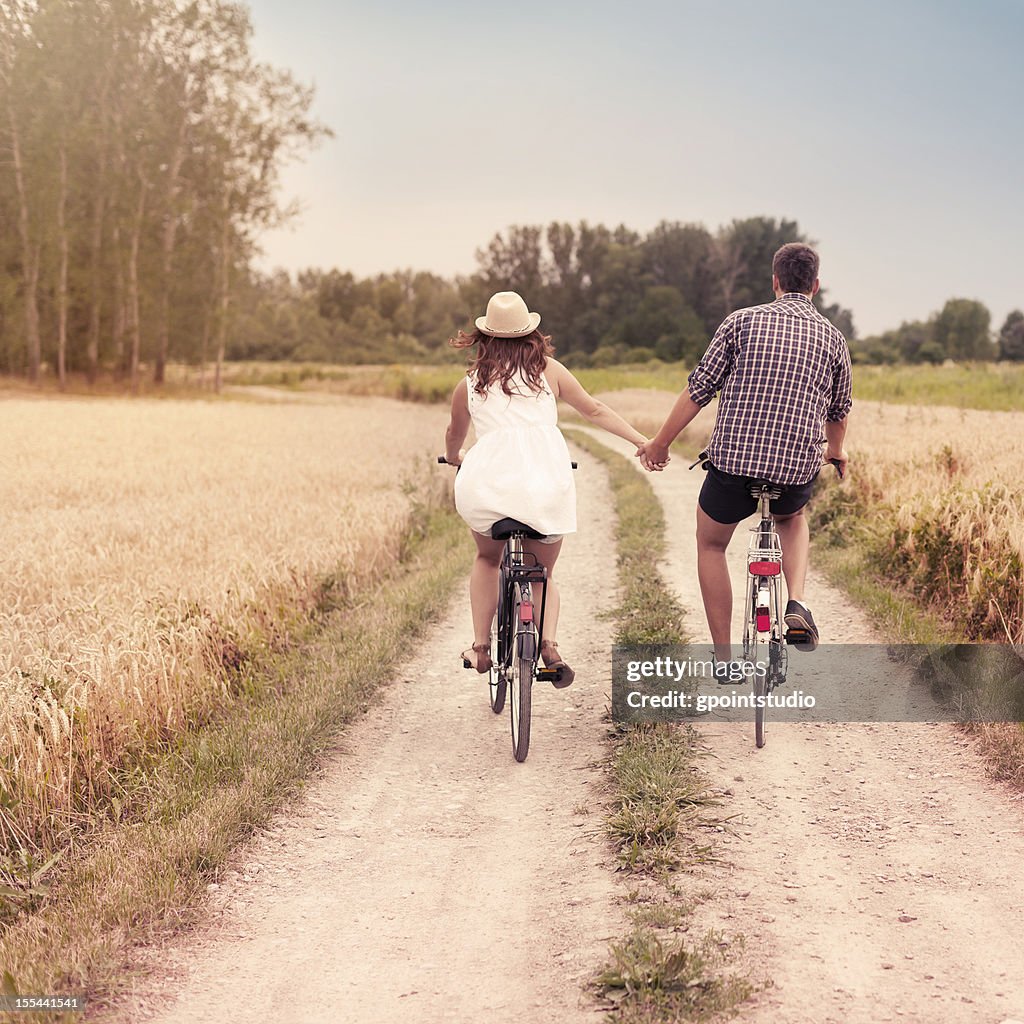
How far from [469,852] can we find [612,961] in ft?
4.00

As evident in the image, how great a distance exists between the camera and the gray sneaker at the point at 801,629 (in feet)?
18.5

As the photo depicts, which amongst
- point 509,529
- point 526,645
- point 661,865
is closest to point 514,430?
point 509,529

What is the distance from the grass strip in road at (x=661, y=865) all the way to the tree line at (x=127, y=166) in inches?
1804

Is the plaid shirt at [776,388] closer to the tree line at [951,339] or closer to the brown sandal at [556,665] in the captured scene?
the brown sandal at [556,665]

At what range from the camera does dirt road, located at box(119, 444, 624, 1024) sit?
3.57m

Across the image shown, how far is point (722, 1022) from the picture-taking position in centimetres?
325

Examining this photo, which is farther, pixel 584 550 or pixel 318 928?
pixel 584 550

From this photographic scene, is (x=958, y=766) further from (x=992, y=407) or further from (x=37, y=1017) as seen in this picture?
(x=992, y=407)

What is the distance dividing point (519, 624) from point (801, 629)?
1.52 m

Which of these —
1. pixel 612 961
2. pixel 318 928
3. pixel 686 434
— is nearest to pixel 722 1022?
pixel 612 961

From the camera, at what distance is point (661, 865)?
4.34 meters

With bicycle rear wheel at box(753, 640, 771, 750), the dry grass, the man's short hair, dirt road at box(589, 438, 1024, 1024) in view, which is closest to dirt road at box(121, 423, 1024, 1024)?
dirt road at box(589, 438, 1024, 1024)

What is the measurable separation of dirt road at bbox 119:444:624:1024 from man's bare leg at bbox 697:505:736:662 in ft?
2.89

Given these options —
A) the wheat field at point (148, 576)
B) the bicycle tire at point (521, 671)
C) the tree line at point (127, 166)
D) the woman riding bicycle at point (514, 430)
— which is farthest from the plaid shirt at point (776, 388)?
the tree line at point (127, 166)
